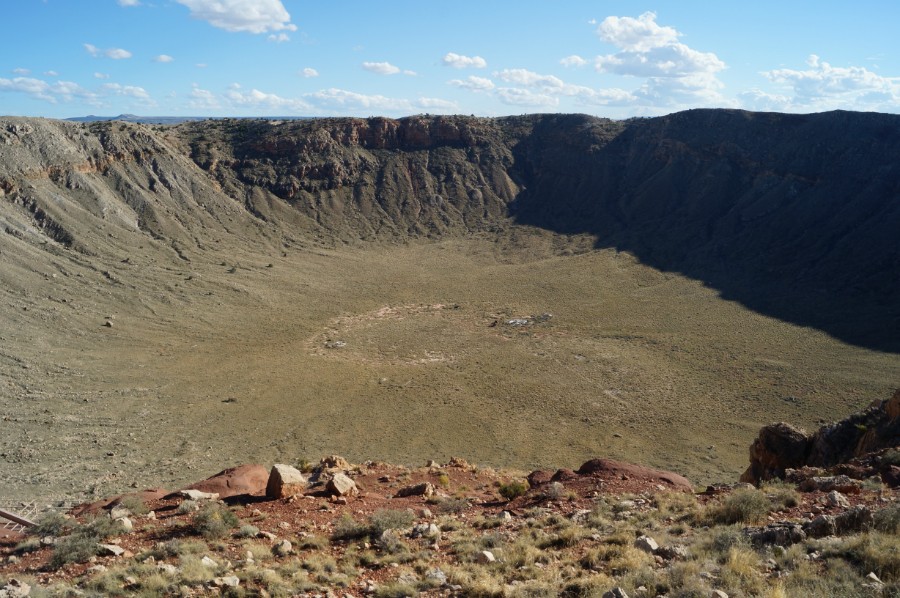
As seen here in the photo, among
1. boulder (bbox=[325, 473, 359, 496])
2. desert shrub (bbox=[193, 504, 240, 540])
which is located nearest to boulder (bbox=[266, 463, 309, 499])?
boulder (bbox=[325, 473, 359, 496])

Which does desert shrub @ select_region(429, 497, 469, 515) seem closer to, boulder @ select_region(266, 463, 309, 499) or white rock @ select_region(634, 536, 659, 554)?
boulder @ select_region(266, 463, 309, 499)

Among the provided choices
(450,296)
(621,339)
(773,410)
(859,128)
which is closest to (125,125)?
(450,296)

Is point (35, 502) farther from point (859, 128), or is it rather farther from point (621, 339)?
point (859, 128)

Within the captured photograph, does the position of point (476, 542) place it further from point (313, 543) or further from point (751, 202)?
point (751, 202)

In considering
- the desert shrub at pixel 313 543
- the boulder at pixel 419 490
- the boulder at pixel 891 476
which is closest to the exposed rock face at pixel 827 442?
the boulder at pixel 891 476

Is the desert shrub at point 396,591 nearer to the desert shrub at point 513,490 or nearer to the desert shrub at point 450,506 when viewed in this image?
the desert shrub at point 450,506

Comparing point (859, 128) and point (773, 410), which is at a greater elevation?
point (859, 128)
